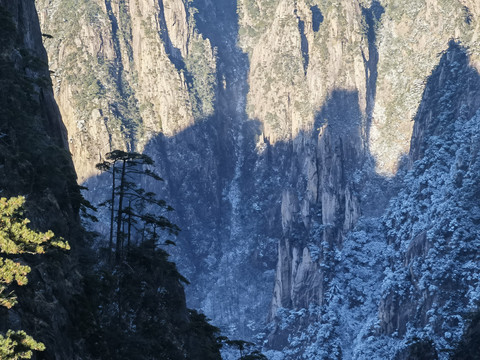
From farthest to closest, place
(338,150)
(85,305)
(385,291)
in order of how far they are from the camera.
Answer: (338,150) → (385,291) → (85,305)

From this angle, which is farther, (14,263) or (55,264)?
(55,264)

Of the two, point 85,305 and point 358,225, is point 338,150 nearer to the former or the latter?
point 358,225

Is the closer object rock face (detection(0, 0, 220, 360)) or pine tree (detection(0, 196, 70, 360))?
pine tree (detection(0, 196, 70, 360))

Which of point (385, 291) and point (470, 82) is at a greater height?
point (470, 82)

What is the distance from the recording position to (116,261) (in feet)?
232

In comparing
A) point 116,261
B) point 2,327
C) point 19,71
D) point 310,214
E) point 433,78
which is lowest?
point 2,327

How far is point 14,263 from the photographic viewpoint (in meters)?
38.3

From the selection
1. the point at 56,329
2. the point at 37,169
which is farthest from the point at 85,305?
the point at 37,169

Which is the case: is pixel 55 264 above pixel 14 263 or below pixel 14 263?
above

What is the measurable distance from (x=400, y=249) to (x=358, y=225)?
15.1 m

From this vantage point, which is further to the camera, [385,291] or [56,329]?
[385,291]

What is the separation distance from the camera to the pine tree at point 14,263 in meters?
35.4

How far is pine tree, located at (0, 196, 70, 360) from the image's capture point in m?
35.4

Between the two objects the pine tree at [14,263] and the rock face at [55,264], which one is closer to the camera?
the pine tree at [14,263]
